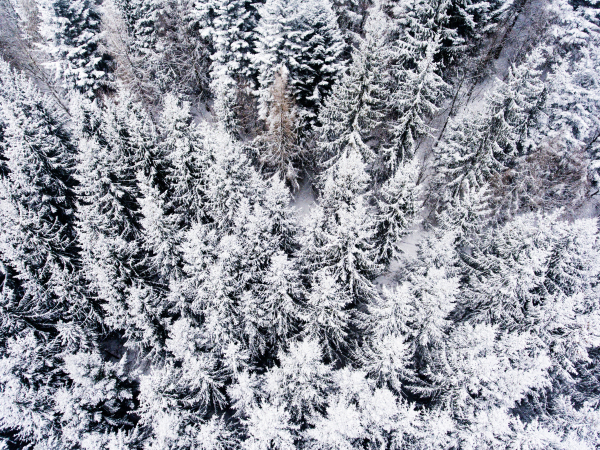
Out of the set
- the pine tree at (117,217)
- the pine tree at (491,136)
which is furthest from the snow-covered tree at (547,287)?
the pine tree at (117,217)

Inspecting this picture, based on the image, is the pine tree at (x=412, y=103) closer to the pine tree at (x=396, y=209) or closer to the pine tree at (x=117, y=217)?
the pine tree at (x=396, y=209)

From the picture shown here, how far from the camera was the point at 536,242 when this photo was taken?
21.3 meters

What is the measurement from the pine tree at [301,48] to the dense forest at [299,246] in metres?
0.24

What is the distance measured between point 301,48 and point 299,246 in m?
16.5

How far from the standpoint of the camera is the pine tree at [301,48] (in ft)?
89.0

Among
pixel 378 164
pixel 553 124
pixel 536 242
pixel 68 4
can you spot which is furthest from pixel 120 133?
pixel 553 124

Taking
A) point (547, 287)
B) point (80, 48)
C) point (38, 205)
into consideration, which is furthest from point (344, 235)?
point (80, 48)

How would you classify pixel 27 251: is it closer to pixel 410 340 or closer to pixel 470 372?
pixel 410 340

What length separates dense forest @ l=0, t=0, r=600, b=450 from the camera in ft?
57.3

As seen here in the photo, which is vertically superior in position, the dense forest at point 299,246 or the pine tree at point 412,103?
the pine tree at point 412,103

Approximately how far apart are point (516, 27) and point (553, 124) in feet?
62.2

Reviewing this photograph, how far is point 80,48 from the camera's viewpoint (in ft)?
109

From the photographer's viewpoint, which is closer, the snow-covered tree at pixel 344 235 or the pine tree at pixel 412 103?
the snow-covered tree at pixel 344 235

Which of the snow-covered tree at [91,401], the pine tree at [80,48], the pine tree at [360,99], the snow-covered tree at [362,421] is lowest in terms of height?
the snow-covered tree at [91,401]
